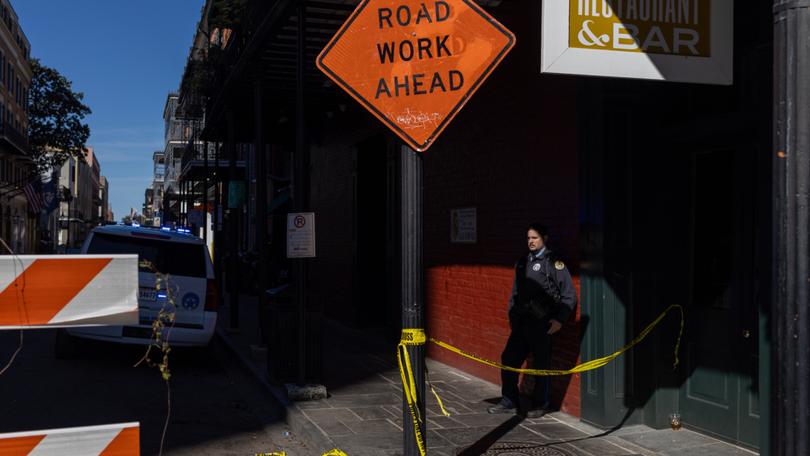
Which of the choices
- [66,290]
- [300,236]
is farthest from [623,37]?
[300,236]

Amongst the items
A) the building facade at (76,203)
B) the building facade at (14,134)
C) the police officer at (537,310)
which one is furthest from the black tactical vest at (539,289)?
the building facade at (76,203)

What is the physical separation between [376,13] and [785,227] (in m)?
2.56

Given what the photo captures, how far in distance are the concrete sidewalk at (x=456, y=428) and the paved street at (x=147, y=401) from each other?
0.34 m

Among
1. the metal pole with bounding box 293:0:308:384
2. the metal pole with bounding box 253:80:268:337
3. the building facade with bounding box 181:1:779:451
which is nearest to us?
the building facade with bounding box 181:1:779:451

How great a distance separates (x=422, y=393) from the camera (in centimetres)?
457

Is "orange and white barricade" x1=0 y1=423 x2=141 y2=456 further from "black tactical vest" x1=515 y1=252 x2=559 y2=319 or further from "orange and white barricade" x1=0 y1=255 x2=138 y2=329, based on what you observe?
"black tactical vest" x1=515 y1=252 x2=559 y2=319

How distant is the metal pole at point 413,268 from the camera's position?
4500mm

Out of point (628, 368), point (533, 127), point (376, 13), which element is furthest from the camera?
point (533, 127)

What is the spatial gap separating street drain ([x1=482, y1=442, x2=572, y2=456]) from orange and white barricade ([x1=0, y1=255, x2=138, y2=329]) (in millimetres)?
3666

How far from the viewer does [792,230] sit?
2.88 m

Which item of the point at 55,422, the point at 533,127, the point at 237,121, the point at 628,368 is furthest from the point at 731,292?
the point at 237,121

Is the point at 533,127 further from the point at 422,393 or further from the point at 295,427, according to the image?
the point at 422,393

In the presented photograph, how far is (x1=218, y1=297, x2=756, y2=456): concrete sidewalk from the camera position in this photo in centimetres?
634

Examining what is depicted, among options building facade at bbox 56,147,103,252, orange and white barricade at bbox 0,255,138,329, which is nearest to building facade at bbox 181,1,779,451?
orange and white barricade at bbox 0,255,138,329
